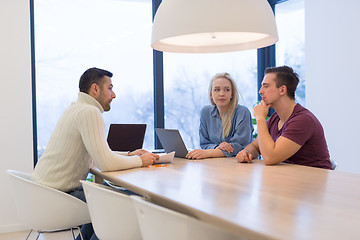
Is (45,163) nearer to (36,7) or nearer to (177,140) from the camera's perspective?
(177,140)

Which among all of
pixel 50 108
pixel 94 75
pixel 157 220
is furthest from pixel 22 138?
pixel 157 220

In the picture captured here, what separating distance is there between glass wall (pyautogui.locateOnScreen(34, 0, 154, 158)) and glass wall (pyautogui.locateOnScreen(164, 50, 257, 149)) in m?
0.26

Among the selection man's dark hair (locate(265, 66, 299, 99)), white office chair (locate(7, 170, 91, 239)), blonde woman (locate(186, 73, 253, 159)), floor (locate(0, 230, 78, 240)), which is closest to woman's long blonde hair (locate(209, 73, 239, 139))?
blonde woman (locate(186, 73, 253, 159))

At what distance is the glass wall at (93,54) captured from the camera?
446 centimetres

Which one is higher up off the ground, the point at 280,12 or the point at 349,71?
the point at 280,12

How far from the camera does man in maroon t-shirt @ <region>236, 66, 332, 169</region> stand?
2.47m

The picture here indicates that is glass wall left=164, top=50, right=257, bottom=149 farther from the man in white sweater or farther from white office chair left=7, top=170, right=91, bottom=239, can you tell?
white office chair left=7, top=170, right=91, bottom=239

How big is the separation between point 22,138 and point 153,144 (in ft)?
5.11

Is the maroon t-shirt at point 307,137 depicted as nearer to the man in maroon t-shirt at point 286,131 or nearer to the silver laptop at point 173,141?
the man in maroon t-shirt at point 286,131

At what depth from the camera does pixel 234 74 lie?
214 inches

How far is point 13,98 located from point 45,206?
2.23 meters

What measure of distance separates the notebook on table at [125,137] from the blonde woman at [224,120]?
0.55 m

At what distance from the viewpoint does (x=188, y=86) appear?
5.14 meters

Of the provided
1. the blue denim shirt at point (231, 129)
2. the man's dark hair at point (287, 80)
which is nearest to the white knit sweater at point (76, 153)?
the blue denim shirt at point (231, 129)
